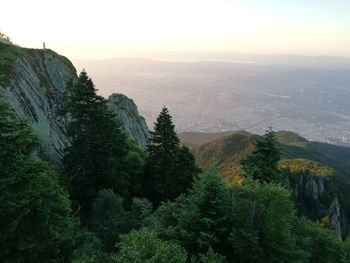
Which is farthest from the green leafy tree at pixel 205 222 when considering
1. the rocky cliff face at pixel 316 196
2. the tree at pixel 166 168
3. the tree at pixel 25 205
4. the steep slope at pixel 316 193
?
the rocky cliff face at pixel 316 196

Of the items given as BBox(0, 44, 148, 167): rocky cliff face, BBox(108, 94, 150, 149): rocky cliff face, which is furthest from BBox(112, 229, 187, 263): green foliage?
BBox(108, 94, 150, 149): rocky cliff face

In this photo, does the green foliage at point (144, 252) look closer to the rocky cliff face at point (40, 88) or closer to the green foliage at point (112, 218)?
the green foliage at point (112, 218)

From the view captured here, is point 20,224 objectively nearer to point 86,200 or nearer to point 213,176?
point 213,176

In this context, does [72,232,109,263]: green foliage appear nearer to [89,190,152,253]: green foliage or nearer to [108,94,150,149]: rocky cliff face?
[89,190,152,253]: green foliage

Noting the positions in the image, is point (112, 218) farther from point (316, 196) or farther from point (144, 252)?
point (316, 196)

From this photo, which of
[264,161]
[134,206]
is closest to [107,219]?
[134,206]

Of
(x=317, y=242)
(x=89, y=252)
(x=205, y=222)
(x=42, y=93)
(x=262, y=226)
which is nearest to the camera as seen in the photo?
(x=89, y=252)

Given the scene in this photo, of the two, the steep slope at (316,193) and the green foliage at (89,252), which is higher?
the green foliage at (89,252)

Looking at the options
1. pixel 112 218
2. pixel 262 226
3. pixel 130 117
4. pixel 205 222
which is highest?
pixel 205 222

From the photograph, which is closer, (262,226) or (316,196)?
(262,226)
